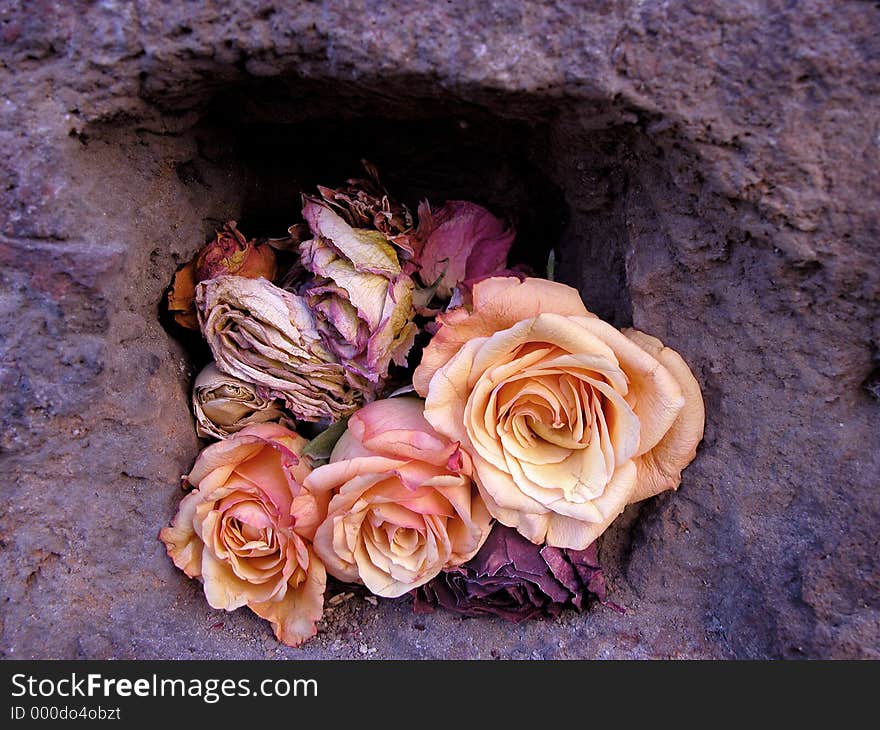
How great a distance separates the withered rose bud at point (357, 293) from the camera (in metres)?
0.97

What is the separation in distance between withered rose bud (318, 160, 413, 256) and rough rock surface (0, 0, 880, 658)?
0.31 ft

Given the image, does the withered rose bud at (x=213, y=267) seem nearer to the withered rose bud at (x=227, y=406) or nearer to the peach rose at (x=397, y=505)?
the withered rose bud at (x=227, y=406)

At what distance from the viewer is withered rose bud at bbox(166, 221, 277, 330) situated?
3.36 feet

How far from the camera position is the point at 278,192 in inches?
44.9

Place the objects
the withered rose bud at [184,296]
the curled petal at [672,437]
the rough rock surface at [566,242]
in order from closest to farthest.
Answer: the rough rock surface at [566,242] < the curled petal at [672,437] < the withered rose bud at [184,296]

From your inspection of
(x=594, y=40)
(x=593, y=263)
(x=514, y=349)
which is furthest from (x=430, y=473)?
(x=594, y=40)

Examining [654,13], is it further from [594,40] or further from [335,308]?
[335,308]

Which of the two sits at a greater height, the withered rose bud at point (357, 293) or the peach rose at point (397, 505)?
the withered rose bud at point (357, 293)

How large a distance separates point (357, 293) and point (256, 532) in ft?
1.09

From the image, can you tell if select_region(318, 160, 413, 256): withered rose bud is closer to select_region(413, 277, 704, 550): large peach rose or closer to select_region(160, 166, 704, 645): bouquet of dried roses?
select_region(160, 166, 704, 645): bouquet of dried roses

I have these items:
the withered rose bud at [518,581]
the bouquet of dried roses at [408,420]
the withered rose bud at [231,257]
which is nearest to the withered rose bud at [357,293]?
the bouquet of dried roses at [408,420]

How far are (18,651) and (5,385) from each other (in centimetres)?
34

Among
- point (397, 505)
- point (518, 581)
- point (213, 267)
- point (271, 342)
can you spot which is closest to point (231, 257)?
point (213, 267)

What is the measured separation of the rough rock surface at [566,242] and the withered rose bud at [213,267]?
0.03 m
